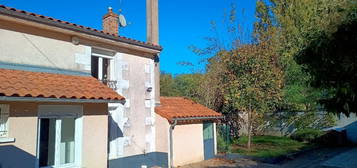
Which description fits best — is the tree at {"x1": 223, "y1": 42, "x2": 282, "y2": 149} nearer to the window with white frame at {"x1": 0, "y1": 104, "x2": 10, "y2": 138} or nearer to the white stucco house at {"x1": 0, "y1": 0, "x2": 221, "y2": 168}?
the white stucco house at {"x1": 0, "y1": 0, "x2": 221, "y2": 168}

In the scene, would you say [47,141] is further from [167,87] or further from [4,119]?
[167,87]

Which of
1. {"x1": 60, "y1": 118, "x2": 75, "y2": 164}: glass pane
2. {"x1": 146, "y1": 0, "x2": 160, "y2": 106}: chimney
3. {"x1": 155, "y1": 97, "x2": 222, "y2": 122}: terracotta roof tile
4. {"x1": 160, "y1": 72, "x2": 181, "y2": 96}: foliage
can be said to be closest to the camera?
{"x1": 60, "y1": 118, "x2": 75, "y2": 164}: glass pane

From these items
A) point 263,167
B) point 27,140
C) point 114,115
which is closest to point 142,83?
point 114,115

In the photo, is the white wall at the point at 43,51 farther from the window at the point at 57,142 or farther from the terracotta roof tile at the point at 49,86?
the window at the point at 57,142

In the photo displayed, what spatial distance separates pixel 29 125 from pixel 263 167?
1064 centimetres

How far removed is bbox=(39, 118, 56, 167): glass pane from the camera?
815 cm

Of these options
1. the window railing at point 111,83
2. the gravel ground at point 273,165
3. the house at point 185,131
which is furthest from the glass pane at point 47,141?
the gravel ground at point 273,165

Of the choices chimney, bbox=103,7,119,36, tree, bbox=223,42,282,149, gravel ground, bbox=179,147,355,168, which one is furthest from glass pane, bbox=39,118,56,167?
tree, bbox=223,42,282,149

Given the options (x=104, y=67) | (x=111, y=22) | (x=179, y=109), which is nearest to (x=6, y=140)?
(x=104, y=67)

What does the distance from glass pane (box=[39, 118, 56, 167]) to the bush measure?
64.5 feet

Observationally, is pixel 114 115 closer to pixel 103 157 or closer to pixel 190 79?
pixel 103 157

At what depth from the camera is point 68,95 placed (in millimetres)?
7883

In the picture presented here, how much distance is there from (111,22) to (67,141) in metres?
6.38

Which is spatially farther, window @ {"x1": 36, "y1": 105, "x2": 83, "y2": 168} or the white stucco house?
window @ {"x1": 36, "y1": 105, "x2": 83, "y2": 168}
